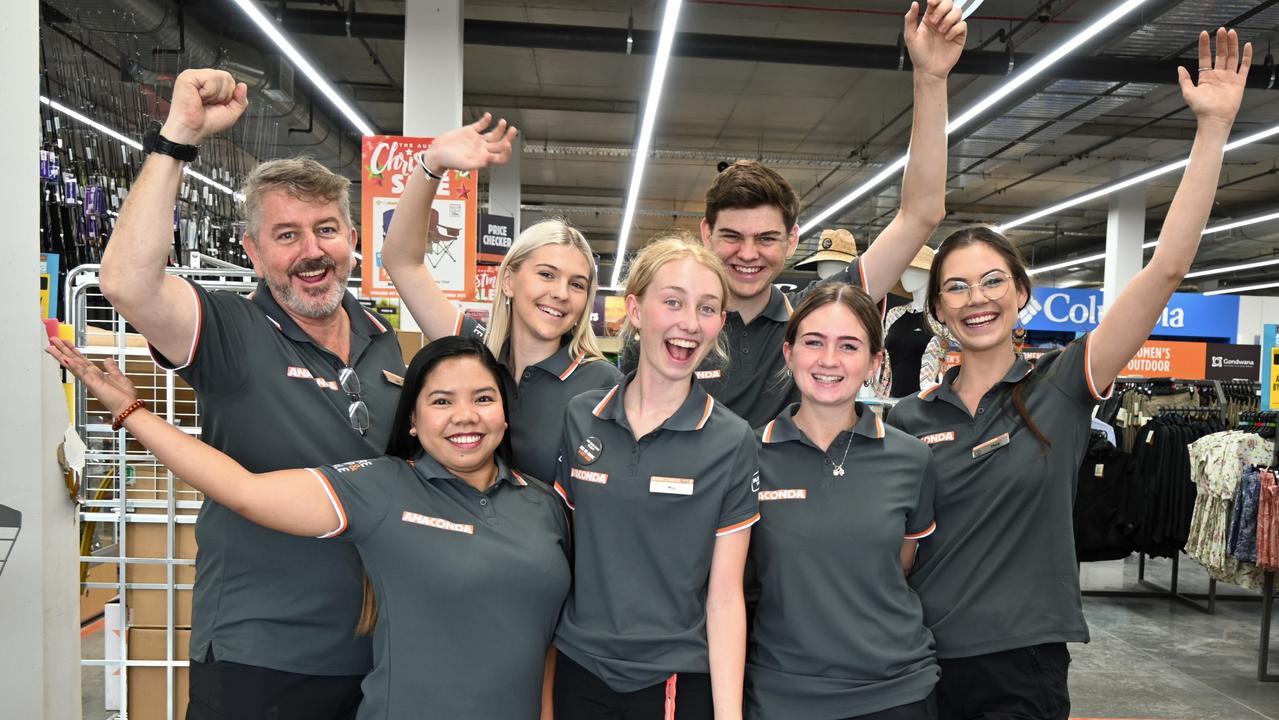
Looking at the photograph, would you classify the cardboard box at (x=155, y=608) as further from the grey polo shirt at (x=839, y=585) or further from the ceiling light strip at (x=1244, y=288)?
the ceiling light strip at (x=1244, y=288)

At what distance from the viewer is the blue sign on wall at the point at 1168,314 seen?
1400 cm

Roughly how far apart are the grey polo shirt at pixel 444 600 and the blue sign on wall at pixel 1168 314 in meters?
13.8

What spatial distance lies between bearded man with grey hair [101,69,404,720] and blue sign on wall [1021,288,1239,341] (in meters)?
13.8

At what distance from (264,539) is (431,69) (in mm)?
6242

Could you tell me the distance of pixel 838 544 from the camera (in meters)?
1.82

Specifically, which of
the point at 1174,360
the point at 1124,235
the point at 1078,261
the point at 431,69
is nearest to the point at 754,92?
the point at 431,69

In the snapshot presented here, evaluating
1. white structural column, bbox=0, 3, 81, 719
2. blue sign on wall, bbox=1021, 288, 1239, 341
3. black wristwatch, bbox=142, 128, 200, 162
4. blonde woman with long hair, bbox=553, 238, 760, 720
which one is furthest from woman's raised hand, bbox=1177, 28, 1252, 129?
blue sign on wall, bbox=1021, 288, 1239, 341

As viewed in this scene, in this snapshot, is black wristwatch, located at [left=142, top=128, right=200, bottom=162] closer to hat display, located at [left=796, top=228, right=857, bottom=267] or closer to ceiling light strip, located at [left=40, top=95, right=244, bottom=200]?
hat display, located at [left=796, top=228, right=857, bottom=267]

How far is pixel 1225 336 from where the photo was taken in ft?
46.5

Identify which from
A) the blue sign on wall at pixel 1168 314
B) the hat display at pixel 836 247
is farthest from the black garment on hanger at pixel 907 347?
the blue sign on wall at pixel 1168 314

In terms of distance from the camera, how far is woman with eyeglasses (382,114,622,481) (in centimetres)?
213

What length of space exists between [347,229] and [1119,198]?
15614mm

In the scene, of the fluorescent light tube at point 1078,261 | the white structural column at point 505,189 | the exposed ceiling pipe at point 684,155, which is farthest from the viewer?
the fluorescent light tube at point 1078,261

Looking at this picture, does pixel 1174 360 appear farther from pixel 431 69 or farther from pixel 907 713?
pixel 907 713
